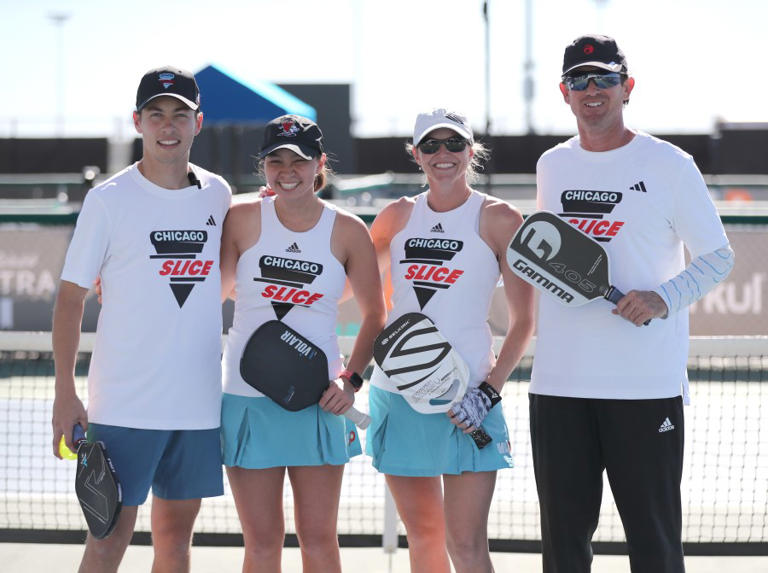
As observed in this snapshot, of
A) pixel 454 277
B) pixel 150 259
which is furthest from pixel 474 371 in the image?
pixel 150 259

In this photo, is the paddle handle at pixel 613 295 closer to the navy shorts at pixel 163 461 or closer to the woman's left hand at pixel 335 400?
the woman's left hand at pixel 335 400

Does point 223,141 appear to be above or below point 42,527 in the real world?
above

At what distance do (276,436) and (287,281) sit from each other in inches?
22.3

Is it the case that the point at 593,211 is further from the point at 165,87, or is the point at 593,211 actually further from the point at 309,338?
the point at 165,87

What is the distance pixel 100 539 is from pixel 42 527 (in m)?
2.03

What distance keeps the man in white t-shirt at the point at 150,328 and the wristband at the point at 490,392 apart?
38.8 inches

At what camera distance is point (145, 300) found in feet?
11.7

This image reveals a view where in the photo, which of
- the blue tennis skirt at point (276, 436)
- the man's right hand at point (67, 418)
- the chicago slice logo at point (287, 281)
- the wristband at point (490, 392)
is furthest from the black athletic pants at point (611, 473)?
the man's right hand at point (67, 418)

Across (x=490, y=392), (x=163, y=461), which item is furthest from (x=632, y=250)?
(x=163, y=461)

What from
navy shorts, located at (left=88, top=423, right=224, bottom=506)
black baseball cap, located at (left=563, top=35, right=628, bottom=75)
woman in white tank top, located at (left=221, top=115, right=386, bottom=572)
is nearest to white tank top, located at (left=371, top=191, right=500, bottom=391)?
woman in white tank top, located at (left=221, top=115, right=386, bottom=572)

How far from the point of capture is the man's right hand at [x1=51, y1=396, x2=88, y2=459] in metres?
3.53

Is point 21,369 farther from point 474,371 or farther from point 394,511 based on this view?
point 474,371

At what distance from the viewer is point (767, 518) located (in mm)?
6043

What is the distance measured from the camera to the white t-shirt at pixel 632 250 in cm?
354
